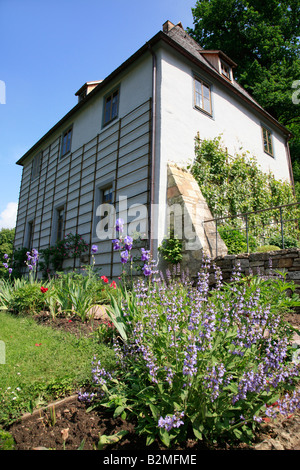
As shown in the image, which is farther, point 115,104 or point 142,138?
point 115,104

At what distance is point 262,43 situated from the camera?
51.8 ft

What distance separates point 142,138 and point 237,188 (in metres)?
3.32

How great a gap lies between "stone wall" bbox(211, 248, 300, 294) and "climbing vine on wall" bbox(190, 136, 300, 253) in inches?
67.3

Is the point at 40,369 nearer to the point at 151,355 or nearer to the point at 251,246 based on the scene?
the point at 151,355

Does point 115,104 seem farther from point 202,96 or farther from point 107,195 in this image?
point 107,195

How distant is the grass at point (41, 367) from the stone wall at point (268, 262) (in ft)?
9.71

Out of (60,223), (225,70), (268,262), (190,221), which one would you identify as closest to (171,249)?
(190,221)

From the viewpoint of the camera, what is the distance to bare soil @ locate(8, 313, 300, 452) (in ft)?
5.22

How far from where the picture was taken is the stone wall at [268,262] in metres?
4.95
